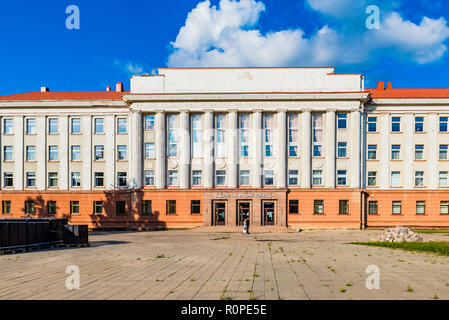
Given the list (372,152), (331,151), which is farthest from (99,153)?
(372,152)

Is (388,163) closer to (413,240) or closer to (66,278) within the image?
(413,240)

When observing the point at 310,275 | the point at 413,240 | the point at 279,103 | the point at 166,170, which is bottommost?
the point at 413,240

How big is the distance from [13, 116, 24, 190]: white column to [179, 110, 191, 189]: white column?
68.6 ft

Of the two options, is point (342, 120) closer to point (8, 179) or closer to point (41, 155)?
point (41, 155)

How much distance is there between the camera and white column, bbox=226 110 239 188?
40.5 metres

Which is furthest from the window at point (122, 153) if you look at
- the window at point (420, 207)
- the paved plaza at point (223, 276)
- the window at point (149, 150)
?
the window at point (420, 207)

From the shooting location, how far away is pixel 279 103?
40531mm

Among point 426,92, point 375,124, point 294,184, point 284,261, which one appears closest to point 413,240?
point 284,261

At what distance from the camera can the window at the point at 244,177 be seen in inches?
1619

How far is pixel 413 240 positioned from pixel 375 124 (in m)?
20.8

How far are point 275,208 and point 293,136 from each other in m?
9.26

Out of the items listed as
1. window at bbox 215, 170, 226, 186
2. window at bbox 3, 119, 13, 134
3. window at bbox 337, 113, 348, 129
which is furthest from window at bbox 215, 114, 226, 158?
window at bbox 3, 119, 13, 134

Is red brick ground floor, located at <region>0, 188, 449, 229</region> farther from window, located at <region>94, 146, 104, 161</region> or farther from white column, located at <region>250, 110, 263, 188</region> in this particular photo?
window, located at <region>94, 146, 104, 161</region>
